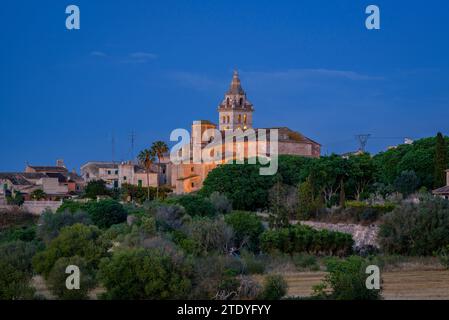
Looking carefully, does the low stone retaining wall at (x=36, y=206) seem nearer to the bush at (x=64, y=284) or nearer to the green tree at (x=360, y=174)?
the green tree at (x=360, y=174)

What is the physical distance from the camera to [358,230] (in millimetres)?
47906

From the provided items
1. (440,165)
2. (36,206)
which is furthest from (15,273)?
(36,206)

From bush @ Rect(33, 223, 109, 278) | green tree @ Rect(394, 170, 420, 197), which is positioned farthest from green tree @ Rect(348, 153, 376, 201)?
bush @ Rect(33, 223, 109, 278)

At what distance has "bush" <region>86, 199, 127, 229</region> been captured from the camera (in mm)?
51344

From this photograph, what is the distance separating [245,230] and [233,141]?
4519 cm

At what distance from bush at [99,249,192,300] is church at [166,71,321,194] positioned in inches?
2275

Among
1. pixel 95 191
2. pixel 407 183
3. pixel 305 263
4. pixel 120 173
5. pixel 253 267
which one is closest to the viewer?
pixel 253 267

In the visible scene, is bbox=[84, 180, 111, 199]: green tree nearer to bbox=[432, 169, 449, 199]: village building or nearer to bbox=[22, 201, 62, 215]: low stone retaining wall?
bbox=[22, 201, 62, 215]: low stone retaining wall

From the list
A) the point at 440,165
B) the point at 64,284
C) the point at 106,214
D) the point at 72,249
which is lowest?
the point at 64,284

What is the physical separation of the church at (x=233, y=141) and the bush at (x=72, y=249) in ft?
171

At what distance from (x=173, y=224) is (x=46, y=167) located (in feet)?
209

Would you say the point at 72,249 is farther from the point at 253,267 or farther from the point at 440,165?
the point at 440,165

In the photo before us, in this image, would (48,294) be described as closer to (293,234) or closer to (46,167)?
(293,234)
